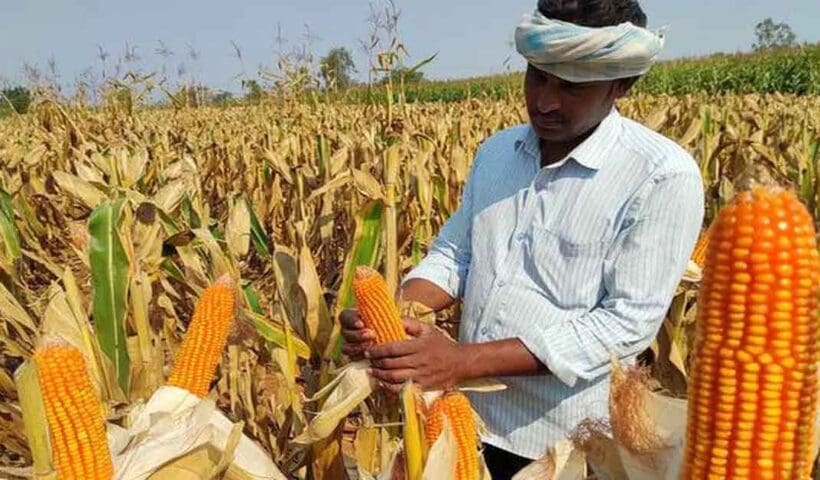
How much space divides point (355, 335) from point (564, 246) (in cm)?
59

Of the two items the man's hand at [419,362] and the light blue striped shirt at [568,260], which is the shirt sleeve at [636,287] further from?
the man's hand at [419,362]

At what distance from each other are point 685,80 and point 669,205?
24.5 meters

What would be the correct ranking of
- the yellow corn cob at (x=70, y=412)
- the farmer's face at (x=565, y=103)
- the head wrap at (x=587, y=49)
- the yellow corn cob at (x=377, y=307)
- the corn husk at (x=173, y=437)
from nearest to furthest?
the yellow corn cob at (x=70, y=412) < the corn husk at (x=173, y=437) < the yellow corn cob at (x=377, y=307) < the head wrap at (x=587, y=49) < the farmer's face at (x=565, y=103)

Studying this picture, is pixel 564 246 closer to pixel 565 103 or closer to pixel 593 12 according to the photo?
pixel 565 103

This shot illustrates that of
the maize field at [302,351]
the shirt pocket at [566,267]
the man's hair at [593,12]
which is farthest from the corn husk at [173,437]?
the man's hair at [593,12]

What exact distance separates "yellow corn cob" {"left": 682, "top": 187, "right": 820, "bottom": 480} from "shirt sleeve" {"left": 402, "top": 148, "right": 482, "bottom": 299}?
4.60 feet

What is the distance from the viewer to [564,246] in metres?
2.02

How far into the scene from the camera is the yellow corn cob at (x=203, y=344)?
5.08 feet

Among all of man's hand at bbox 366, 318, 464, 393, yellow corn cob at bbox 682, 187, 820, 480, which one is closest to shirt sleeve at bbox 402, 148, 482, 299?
man's hand at bbox 366, 318, 464, 393

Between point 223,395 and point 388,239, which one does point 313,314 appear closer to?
point 388,239

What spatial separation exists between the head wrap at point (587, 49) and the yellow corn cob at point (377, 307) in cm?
67

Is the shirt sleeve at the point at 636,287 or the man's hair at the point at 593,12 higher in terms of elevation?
the man's hair at the point at 593,12

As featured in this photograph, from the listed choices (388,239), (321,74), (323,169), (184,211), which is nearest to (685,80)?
(321,74)

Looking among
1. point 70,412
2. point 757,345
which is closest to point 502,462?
point 70,412
